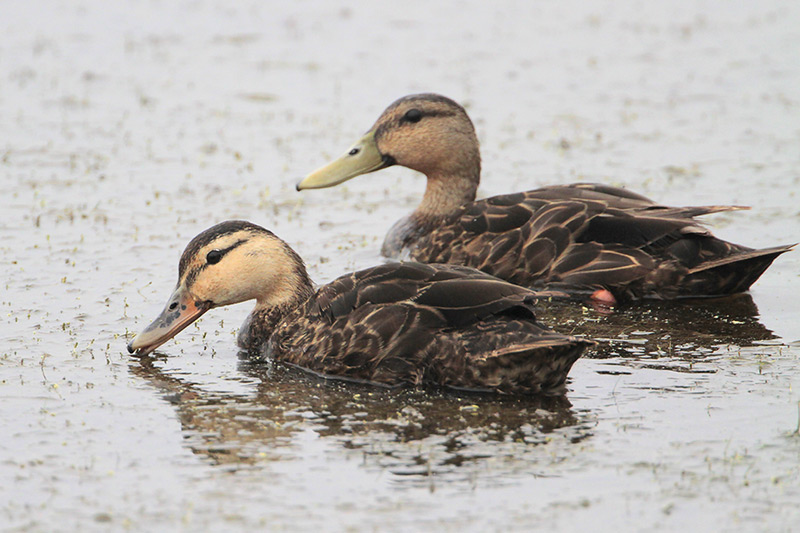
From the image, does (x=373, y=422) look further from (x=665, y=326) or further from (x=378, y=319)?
(x=665, y=326)

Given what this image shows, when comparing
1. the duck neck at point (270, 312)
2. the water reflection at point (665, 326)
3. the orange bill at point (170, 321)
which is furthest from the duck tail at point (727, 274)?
the orange bill at point (170, 321)

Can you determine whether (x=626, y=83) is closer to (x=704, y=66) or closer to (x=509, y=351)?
(x=704, y=66)

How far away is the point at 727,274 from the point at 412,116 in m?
3.36

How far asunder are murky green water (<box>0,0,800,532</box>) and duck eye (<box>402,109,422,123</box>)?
121 centimetres

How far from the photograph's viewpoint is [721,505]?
20.5 ft

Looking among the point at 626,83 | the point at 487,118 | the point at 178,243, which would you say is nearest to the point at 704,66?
the point at 626,83

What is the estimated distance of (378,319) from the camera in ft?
26.6

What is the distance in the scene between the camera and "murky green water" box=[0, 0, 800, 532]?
255 inches

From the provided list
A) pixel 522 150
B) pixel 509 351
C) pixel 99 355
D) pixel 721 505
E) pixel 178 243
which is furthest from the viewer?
pixel 522 150

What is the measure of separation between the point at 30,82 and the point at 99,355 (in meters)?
9.11

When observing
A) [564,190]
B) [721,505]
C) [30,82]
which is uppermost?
[30,82]

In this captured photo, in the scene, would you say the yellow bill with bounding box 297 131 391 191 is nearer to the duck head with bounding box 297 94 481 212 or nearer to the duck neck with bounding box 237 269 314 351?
the duck head with bounding box 297 94 481 212

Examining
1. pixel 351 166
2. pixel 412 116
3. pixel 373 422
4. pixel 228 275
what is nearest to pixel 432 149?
pixel 412 116

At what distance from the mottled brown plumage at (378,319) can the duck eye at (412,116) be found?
289 cm
